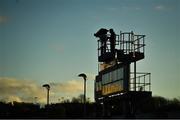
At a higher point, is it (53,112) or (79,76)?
(79,76)

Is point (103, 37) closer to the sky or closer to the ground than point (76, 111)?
closer to the sky

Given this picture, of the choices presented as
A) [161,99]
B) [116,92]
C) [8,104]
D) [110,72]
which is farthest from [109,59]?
[161,99]

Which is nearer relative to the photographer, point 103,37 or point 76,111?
point 103,37

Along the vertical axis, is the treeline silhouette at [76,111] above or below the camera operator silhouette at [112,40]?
below

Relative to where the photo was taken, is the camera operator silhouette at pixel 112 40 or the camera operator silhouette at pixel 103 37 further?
the camera operator silhouette at pixel 103 37

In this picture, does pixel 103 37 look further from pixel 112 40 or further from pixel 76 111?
pixel 76 111

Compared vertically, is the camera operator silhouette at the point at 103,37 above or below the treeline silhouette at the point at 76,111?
above

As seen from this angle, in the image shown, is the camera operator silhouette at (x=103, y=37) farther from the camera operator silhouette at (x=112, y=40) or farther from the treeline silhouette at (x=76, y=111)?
the treeline silhouette at (x=76, y=111)

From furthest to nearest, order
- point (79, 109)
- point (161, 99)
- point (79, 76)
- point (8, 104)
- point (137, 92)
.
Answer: point (161, 99) < point (79, 109) < point (8, 104) < point (79, 76) < point (137, 92)

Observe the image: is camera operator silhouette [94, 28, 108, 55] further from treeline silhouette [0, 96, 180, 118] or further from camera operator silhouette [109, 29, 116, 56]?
treeline silhouette [0, 96, 180, 118]

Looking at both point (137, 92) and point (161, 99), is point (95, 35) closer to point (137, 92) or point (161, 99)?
point (137, 92)

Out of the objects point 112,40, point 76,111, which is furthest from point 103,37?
point 76,111

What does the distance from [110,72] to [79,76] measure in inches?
140

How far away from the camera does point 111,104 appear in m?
34.8
